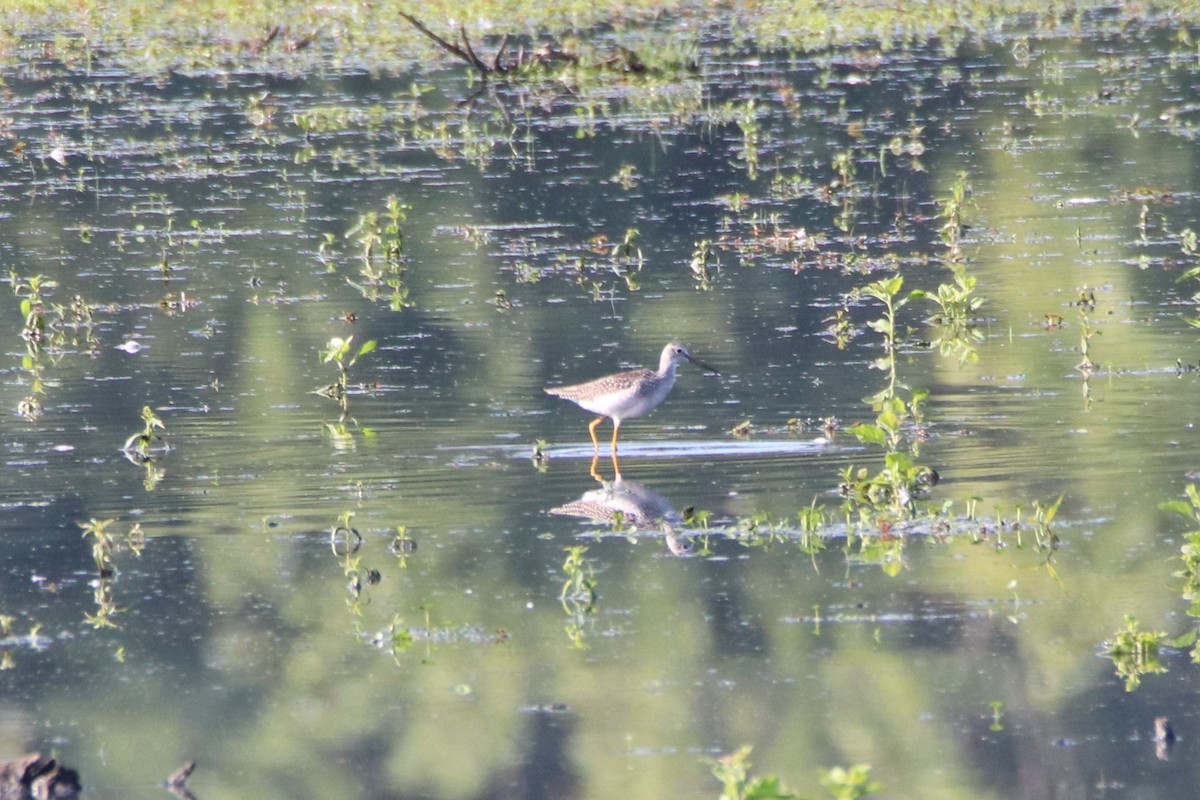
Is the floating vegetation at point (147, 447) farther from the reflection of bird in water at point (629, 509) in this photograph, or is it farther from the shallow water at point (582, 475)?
the reflection of bird in water at point (629, 509)

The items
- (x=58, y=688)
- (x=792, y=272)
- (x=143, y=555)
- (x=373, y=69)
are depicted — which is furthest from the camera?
(x=373, y=69)

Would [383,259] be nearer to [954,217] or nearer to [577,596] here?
[954,217]

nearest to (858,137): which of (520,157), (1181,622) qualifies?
(520,157)

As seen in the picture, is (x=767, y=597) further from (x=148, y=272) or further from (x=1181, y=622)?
(x=148, y=272)

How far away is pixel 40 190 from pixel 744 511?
12396 millimetres

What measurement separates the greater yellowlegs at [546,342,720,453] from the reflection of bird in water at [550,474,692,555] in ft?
2.30

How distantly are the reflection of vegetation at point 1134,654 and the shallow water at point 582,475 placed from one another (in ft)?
0.16

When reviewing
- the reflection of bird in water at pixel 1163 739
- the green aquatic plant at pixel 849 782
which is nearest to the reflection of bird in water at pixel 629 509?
the reflection of bird in water at pixel 1163 739

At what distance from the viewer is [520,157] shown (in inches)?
824

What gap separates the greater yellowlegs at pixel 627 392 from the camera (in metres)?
10.5

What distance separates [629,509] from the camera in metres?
9.37

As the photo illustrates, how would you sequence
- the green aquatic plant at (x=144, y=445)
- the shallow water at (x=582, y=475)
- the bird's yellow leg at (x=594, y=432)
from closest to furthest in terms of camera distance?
the shallow water at (x=582, y=475)
the green aquatic plant at (x=144, y=445)
the bird's yellow leg at (x=594, y=432)

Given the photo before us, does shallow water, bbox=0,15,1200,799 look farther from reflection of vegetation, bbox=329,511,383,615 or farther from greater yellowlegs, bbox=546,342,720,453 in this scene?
greater yellowlegs, bbox=546,342,720,453

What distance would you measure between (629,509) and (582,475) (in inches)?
29.6
